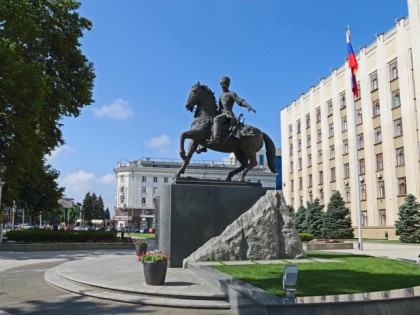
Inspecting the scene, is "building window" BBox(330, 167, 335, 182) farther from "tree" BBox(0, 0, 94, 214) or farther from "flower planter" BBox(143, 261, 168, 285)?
"flower planter" BBox(143, 261, 168, 285)

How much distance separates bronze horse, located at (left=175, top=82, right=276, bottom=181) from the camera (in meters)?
14.6

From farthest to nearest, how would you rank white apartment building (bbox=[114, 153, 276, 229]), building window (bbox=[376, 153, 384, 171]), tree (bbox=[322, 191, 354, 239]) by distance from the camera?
white apartment building (bbox=[114, 153, 276, 229]) < building window (bbox=[376, 153, 384, 171]) < tree (bbox=[322, 191, 354, 239])

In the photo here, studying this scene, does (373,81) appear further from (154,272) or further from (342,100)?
(154,272)

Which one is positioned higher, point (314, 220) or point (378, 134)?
point (378, 134)

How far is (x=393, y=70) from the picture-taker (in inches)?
1687

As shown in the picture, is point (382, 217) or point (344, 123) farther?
point (344, 123)

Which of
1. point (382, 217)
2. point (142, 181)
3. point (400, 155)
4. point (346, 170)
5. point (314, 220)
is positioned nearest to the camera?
point (400, 155)

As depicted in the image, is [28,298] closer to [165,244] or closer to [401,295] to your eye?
[165,244]

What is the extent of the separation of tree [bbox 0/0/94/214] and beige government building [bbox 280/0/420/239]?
2009cm

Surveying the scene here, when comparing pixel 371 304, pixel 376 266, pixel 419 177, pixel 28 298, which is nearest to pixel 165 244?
pixel 28 298

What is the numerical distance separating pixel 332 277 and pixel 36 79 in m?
18.5

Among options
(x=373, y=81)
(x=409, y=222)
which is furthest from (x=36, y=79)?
(x=373, y=81)

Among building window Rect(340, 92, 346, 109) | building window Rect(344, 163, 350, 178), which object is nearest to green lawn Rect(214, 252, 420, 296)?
building window Rect(344, 163, 350, 178)

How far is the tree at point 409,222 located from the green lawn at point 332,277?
83.2ft
